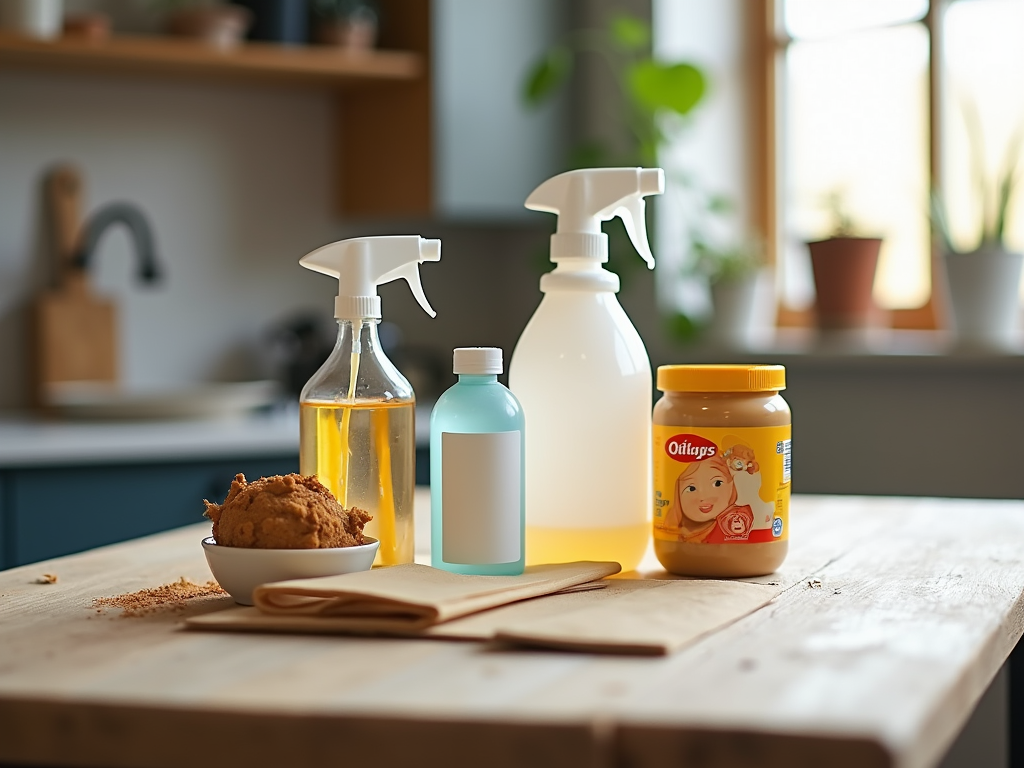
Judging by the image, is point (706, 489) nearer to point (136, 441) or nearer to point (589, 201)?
point (589, 201)

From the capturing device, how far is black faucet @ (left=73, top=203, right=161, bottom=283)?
2617 mm

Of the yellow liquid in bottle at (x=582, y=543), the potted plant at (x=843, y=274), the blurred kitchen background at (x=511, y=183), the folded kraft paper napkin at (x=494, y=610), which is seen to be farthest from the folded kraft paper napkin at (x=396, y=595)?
the potted plant at (x=843, y=274)

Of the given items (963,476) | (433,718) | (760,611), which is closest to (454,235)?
(963,476)

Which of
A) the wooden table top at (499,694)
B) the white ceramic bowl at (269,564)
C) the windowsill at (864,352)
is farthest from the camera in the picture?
the windowsill at (864,352)

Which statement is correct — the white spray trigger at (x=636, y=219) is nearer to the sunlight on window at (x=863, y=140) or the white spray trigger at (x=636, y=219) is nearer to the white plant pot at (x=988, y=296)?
the white plant pot at (x=988, y=296)

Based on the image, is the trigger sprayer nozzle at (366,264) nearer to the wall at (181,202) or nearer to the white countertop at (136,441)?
the white countertop at (136,441)

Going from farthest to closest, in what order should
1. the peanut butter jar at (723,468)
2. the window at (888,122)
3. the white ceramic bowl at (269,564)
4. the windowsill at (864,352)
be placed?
1. the window at (888,122)
2. the windowsill at (864,352)
3. the peanut butter jar at (723,468)
4. the white ceramic bowl at (269,564)

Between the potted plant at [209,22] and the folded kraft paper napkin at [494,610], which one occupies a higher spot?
the potted plant at [209,22]

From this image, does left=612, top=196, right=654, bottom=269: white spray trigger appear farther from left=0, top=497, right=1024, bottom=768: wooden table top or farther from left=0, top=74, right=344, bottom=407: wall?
left=0, top=74, right=344, bottom=407: wall

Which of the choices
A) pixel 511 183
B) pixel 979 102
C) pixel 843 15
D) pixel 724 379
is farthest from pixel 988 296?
pixel 724 379

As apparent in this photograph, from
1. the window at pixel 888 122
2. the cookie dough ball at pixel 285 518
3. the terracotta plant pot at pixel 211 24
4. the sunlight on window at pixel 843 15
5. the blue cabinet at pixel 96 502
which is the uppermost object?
the sunlight on window at pixel 843 15

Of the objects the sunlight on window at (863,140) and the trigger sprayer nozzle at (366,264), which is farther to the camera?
the sunlight on window at (863,140)

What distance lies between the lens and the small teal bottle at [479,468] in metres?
0.99

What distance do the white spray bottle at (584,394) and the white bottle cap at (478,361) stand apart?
7cm
